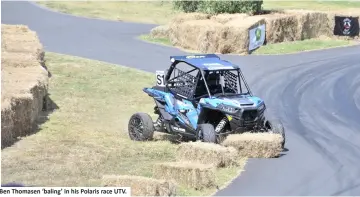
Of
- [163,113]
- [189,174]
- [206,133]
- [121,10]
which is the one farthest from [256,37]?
[189,174]

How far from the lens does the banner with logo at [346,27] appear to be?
44.2m

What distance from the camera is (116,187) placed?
13.7 metres

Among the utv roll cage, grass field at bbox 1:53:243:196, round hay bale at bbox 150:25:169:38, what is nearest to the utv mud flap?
the utv roll cage

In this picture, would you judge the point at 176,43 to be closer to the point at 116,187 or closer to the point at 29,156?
the point at 29,156

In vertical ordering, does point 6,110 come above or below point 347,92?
above

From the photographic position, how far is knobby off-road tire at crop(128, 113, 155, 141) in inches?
774

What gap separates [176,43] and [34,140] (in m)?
21.9

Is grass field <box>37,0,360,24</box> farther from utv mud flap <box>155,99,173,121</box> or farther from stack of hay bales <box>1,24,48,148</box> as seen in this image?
utv mud flap <box>155,99,173,121</box>

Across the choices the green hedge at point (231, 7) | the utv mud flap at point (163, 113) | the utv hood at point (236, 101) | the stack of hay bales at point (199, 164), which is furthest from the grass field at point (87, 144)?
the green hedge at point (231, 7)

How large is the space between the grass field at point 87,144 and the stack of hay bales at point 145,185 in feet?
3.64

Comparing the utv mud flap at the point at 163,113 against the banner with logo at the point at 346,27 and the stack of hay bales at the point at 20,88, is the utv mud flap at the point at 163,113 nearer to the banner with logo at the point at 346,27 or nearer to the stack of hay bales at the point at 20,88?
the stack of hay bales at the point at 20,88

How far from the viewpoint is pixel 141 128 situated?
19781mm

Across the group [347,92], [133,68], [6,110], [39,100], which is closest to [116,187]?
[6,110]

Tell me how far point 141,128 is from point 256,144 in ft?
11.3
